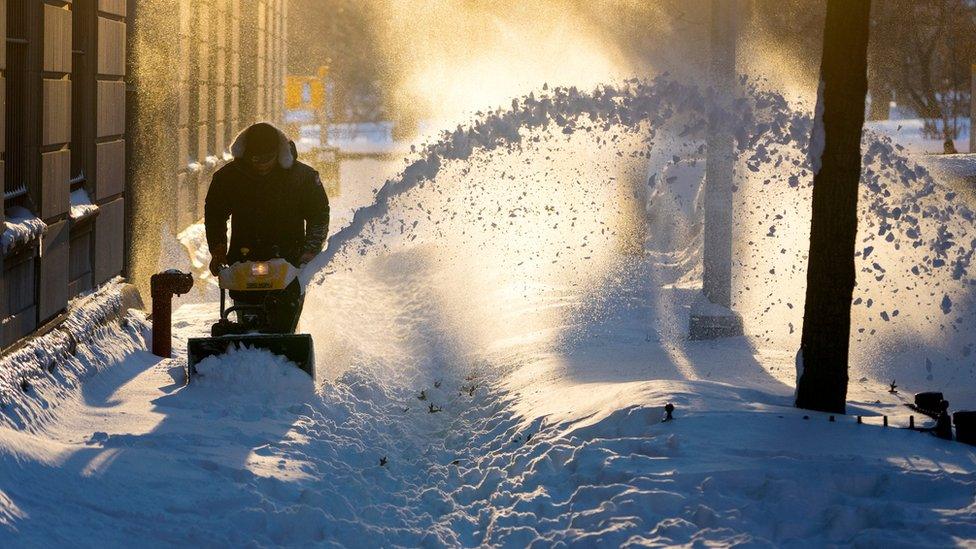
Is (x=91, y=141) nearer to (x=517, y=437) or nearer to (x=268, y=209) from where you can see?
(x=268, y=209)

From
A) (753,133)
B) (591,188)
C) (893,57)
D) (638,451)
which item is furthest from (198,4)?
(893,57)

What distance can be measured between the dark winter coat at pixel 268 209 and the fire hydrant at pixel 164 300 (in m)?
0.87

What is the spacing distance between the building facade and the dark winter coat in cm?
111

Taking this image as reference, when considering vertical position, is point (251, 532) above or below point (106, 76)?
below

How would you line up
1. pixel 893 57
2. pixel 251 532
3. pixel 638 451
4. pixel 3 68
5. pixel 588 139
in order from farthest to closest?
pixel 893 57
pixel 588 139
pixel 3 68
pixel 638 451
pixel 251 532

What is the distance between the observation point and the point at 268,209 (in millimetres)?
8211

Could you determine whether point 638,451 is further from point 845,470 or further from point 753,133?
point 753,133

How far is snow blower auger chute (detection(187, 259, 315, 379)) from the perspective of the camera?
759cm

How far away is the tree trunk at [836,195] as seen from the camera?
6609 mm

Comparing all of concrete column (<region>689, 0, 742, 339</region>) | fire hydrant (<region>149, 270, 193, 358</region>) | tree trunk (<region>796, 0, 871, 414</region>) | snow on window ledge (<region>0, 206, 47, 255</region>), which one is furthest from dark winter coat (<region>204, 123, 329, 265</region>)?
concrete column (<region>689, 0, 742, 339</region>)

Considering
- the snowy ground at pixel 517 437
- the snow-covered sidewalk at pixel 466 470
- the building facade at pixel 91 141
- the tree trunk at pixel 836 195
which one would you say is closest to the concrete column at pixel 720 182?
the snowy ground at pixel 517 437

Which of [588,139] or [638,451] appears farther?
[588,139]

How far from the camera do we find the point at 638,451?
592 centimetres

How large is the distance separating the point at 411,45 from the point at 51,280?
6730 cm
